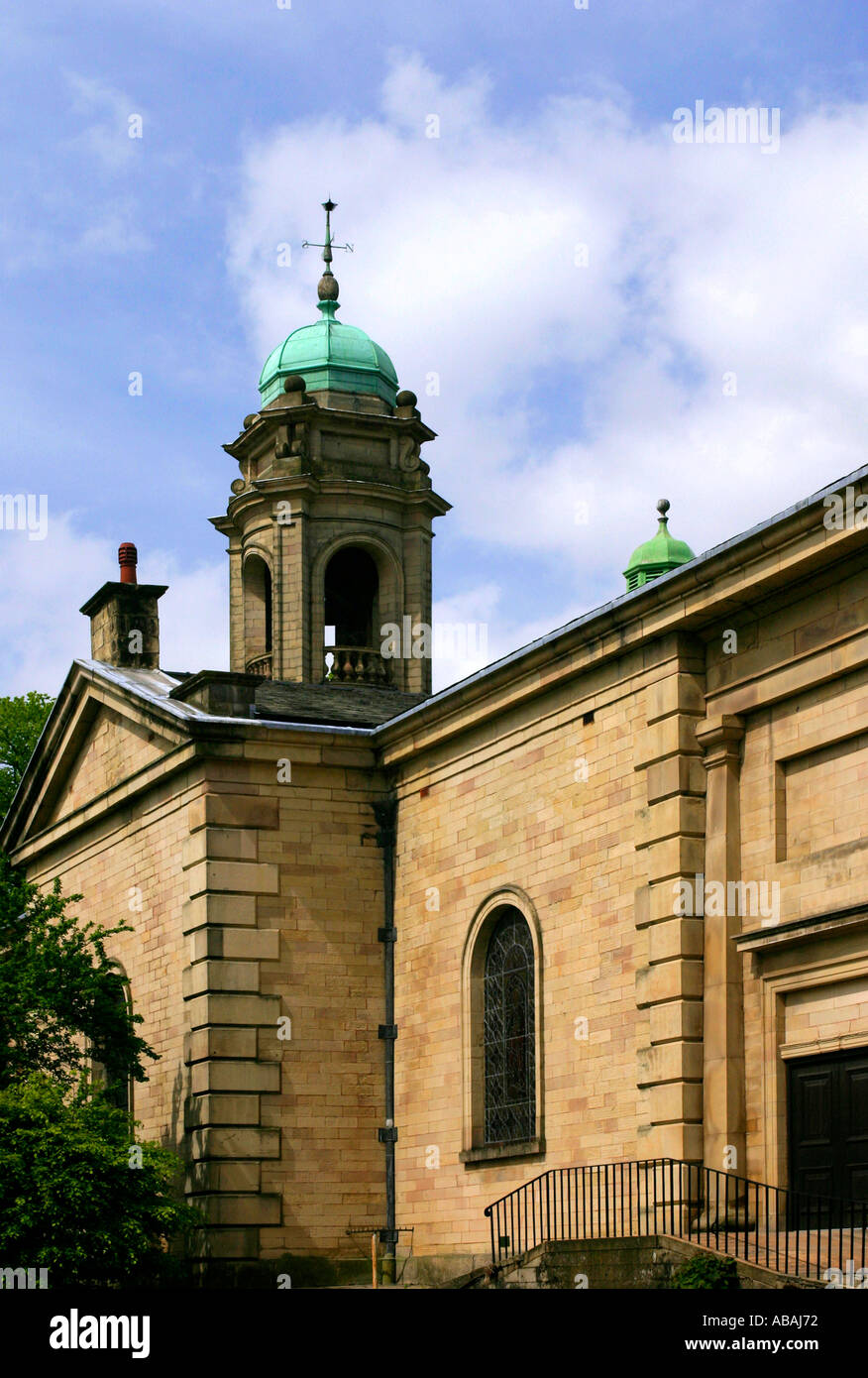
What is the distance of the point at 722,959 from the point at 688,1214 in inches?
99.0

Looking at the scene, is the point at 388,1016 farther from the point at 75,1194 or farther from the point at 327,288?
the point at 327,288

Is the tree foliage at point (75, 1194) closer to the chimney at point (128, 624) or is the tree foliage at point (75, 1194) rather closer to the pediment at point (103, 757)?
the pediment at point (103, 757)

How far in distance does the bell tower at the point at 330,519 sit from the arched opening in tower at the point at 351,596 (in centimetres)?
2

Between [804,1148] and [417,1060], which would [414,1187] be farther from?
[804,1148]

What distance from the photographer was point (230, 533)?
3678 centimetres

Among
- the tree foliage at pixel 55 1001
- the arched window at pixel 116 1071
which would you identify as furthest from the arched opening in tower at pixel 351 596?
the tree foliage at pixel 55 1001

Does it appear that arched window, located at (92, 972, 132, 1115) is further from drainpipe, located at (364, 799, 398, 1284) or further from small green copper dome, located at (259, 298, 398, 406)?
small green copper dome, located at (259, 298, 398, 406)

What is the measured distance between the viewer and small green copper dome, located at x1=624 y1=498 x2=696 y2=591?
158 feet

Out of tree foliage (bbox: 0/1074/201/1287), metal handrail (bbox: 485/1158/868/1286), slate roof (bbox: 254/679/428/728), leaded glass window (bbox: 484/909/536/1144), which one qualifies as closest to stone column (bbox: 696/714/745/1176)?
metal handrail (bbox: 485/1158/868/1286)

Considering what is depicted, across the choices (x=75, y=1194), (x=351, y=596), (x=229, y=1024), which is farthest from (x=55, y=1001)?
(x=351, y=596)

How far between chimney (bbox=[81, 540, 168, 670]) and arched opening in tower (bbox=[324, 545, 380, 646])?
3777mm

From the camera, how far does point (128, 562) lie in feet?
111

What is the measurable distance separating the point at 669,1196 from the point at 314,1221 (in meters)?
7.10
